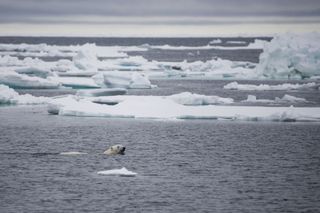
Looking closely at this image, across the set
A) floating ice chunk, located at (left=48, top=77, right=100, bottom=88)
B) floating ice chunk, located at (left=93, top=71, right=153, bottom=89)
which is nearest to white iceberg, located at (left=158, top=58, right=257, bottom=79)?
floating ice chunk, located at (left=93, top=71, right=153, bottom=89)

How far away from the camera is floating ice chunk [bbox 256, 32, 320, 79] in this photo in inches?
2282

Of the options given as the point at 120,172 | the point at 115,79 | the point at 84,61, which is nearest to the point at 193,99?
the point at 115,79

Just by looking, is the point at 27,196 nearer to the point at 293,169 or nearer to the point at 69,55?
the point at 293,169

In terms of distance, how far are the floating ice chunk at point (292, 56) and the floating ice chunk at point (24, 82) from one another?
16270mm

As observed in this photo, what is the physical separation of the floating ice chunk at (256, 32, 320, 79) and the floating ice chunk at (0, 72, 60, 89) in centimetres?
1627

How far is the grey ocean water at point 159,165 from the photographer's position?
69.4ft

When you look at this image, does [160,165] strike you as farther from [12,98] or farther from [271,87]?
[271,87]

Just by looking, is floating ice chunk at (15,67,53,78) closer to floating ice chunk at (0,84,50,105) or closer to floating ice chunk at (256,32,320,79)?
floating ice chunk at (0,84,50,105)

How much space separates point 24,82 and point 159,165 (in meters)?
27.1

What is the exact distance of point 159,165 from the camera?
26.9 m

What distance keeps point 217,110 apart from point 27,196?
57.9 ft

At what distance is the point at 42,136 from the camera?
33750mm

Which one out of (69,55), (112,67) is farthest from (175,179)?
(69,55)

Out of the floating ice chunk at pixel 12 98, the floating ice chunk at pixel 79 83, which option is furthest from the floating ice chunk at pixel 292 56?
the floating ice chunk at pixel 12 98
